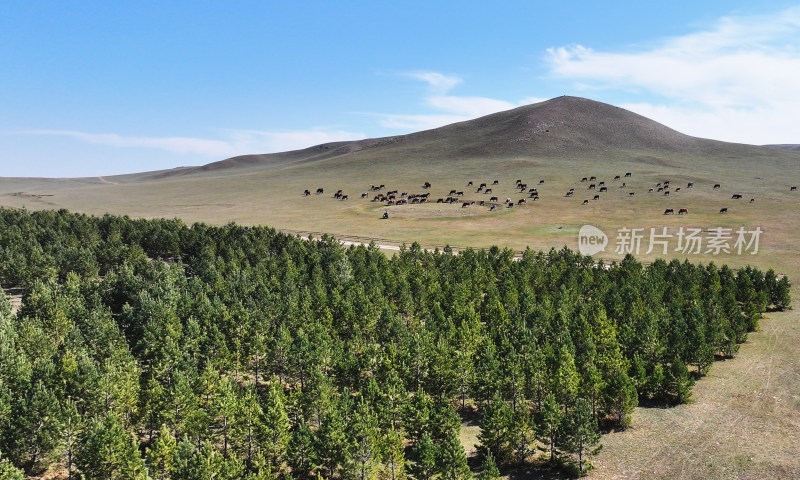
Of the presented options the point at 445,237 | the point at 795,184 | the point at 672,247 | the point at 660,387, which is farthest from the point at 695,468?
the point at 795,184

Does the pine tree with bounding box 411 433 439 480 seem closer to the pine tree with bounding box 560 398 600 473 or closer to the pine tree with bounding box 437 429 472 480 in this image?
the pine tree with bounding box 437 429 472 480

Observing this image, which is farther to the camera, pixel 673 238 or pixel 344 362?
pixel 673 238

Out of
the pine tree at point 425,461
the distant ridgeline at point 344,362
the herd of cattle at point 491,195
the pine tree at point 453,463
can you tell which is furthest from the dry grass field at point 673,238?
the pine tree at point 425,461

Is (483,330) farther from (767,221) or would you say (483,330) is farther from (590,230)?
(767,221)

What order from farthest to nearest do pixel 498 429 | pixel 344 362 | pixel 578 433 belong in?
pixel 344 362, pixel 498 429, pixel 578 433

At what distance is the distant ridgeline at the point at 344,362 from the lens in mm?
33125

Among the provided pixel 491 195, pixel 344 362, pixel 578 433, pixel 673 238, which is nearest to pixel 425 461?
pixel 578 433

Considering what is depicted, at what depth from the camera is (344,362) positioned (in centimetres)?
4378

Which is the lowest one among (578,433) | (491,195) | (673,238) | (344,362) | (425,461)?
(425,461)

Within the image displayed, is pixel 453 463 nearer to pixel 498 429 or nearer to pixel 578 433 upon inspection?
pixel 498 429

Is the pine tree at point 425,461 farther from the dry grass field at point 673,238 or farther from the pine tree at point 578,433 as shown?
the pine tree at point 578,433

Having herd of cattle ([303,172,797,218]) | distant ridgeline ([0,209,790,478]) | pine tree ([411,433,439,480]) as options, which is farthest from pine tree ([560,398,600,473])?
herd of cattle ([303,172,797,218])

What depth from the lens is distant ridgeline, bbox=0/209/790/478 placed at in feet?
109

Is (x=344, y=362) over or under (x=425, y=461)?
over
